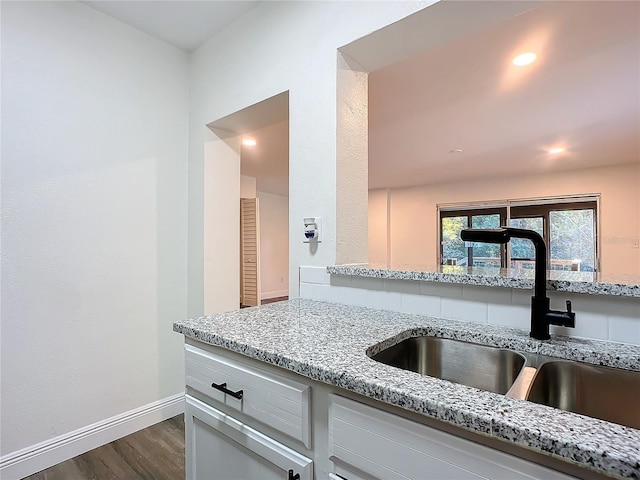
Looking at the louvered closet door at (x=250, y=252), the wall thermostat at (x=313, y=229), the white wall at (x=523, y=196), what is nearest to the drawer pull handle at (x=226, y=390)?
the wall thermostat at (x=313, y=229)

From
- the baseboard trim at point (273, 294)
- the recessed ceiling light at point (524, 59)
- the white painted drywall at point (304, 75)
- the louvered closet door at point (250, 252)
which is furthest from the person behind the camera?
the baseboard trim at point (273, 294)

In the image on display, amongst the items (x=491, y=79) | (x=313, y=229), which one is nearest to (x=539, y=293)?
(x=313, y=229)

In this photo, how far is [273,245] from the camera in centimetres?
779

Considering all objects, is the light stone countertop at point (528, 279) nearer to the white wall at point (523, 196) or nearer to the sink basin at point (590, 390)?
the sink basin at point (590, 390)

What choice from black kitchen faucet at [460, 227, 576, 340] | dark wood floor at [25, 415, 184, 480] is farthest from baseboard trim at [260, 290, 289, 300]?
black kitchen faucet at [460, 227, 576, 340]

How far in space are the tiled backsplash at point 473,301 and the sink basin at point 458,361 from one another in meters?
0.14

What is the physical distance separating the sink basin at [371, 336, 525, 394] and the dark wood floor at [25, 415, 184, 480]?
139 centimetres

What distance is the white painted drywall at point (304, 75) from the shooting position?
1.46 metres

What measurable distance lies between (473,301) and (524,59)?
1863 mm

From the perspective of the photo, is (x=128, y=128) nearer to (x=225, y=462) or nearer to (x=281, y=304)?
(x=281, y=304)

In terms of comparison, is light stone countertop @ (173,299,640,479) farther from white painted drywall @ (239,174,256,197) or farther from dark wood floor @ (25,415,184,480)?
white painted drywall @ (239,174,256,197)

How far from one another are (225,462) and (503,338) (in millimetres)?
886

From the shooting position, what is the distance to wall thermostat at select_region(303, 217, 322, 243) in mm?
1504

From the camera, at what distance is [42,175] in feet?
5.63
